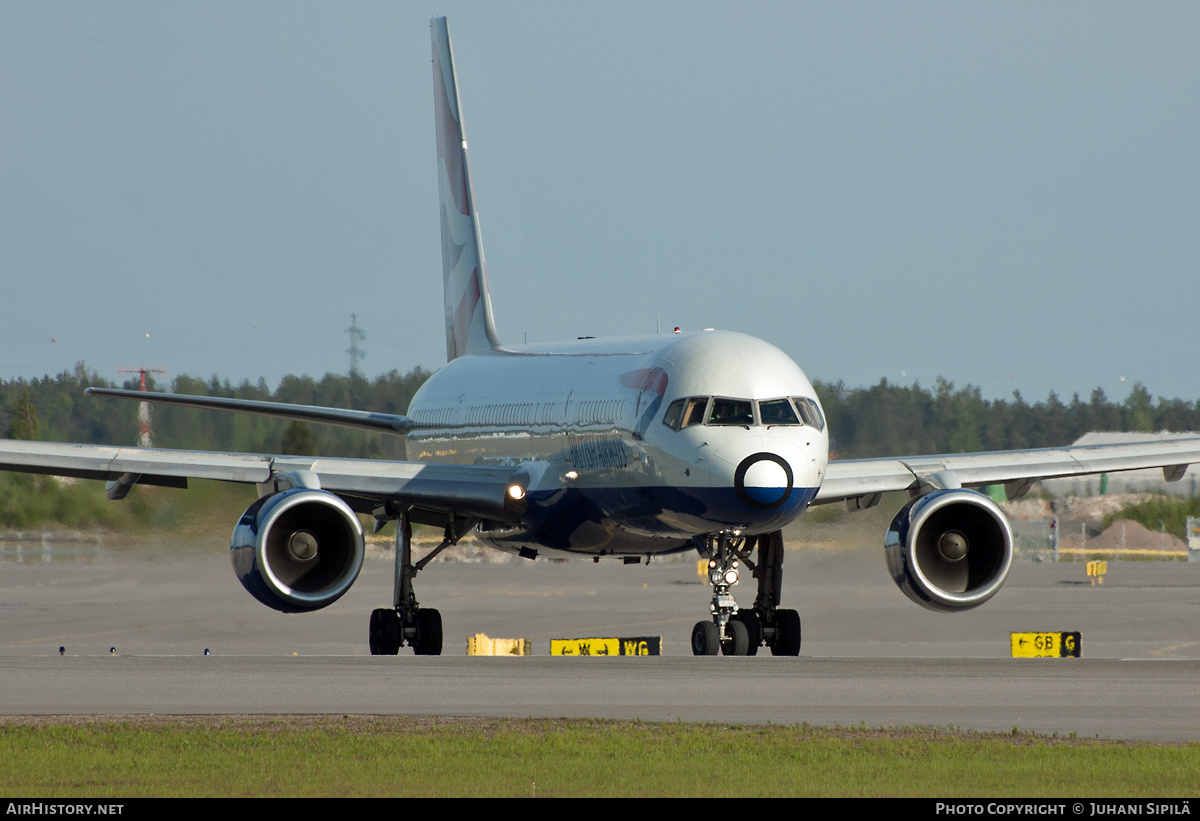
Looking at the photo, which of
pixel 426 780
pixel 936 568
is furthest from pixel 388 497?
pixel 426 780

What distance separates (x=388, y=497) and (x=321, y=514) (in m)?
2.41

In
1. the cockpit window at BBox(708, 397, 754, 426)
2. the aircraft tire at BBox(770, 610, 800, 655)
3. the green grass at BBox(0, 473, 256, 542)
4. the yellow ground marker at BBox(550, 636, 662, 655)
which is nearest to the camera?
the cockpit window at BBox(708, 397, 754, 426)

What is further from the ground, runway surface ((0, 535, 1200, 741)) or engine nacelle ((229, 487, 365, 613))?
engine nacelle ((229, 487, 365, 613))

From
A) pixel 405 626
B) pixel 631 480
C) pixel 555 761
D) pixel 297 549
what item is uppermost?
pixel 631 480

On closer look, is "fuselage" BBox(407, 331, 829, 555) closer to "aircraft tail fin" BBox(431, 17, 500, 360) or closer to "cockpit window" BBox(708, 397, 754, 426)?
"cockpit window" BBox(708, 397, 754, 426)

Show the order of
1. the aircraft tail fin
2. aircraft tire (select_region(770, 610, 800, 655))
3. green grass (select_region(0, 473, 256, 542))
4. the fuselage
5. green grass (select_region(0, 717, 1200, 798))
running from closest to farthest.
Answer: green grass (select_region(0, 717, 1200, 798)) → the fuselage → aircraft tire (select_region(770, 610, 800, 655)) → green grass (select_region(0, 473, 256, 542)) → the aircraft tail fin

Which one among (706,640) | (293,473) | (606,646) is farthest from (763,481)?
(293,473)

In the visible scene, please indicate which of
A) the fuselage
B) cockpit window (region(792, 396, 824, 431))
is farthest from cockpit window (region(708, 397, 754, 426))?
cockpit window (region(792, 396, 824, 431))

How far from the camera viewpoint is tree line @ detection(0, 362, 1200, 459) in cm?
4228

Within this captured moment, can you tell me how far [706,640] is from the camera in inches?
947

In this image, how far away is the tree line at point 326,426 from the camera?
4228 cm

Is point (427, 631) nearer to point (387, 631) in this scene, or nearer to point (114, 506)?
point (387, 631)

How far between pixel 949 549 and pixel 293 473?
863 cm

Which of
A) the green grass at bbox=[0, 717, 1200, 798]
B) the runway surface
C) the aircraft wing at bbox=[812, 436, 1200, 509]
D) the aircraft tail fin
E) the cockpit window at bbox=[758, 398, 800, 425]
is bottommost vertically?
the green grass at bbox=[0, 717, 1200, 798]
